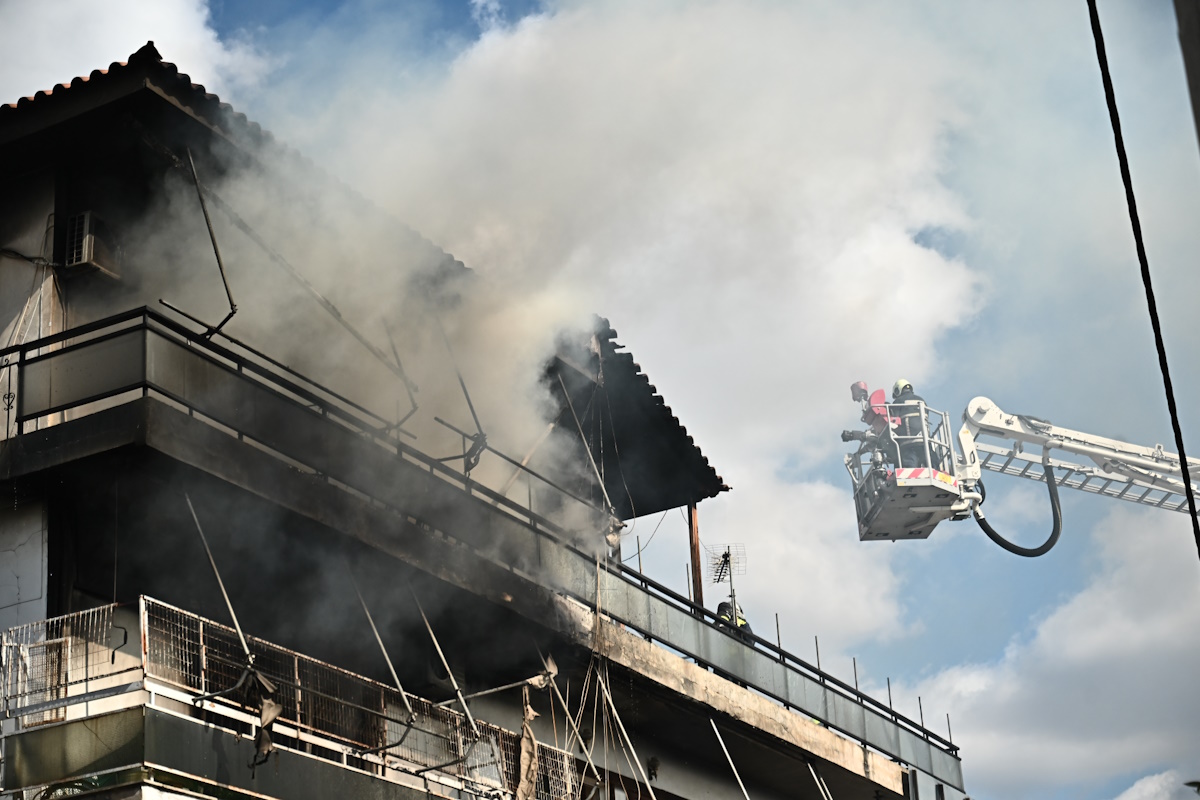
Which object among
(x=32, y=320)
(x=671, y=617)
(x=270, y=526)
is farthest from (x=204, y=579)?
(x=671, y=617)

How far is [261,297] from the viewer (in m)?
15.2

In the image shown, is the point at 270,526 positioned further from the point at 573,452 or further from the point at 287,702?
the point at 573,452

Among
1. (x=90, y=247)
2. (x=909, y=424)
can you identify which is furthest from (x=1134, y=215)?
(x=909, y=424)

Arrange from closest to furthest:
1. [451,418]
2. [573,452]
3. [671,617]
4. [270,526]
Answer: [270,526] → [451,418] → [671,617] → [573,452]

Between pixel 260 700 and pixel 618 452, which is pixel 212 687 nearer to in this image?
pixel 260 700

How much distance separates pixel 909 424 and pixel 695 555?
631cm

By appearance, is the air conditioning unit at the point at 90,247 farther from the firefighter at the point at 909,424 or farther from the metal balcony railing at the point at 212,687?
the firefighter at the point at 909,424

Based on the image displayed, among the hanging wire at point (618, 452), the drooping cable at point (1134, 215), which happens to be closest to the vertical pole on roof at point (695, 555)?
the hanging wire at point (618, 452)

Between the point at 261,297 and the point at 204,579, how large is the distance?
3179 millimetres

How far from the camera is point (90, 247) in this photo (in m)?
14.1

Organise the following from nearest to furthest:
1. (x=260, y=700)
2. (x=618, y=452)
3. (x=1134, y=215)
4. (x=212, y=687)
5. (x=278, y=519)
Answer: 1. (x=1134, y=215)
2. (x=260, y=700)
3. (x=212, y=687)
4. (x=278, y=519)
5. (x=618, y=452)

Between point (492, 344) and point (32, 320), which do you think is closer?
point (32, 320)

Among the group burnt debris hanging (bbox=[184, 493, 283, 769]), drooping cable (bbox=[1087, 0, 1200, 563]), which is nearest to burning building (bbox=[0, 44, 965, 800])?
burnt debris hanging (bbox=[184, 493, 283, 769])

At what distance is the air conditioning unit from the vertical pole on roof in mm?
10239
